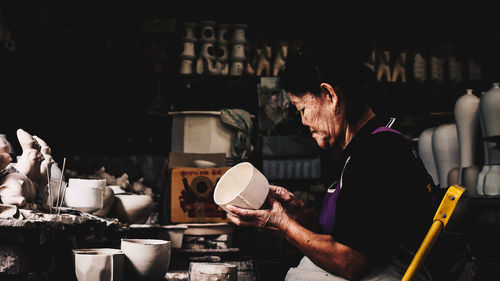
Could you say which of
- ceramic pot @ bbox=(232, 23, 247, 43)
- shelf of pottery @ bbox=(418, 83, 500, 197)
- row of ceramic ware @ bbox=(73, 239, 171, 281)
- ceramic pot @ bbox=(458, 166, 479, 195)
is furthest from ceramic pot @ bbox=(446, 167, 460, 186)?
row of ceramic ware @ bbox=(73, 239, 171, 281)

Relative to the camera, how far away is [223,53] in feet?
14.6

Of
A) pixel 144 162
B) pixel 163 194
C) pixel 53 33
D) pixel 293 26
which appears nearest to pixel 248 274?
pixel 163 194

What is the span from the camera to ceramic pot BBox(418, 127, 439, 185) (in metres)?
4.05

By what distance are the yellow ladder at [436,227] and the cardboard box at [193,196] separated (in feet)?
8.58

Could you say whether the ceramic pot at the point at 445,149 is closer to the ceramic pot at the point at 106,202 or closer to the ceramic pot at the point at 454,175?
the ceramic pot at the point at 454,175

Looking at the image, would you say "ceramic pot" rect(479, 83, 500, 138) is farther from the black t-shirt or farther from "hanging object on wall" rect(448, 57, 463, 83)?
the black t-shirt

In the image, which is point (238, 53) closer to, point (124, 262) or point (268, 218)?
point (124, 262)

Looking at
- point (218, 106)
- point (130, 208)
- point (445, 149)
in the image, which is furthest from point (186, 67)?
point (445, 149)

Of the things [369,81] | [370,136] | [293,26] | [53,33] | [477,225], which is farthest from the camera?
[293,26]

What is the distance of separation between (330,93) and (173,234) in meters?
2.02

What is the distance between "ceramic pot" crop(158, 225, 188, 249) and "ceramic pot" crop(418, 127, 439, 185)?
206cm

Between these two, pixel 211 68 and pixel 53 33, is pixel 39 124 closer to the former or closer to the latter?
pixel 53 33

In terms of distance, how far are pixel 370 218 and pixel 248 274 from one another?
66.7 inches

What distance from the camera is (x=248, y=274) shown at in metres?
2.87
